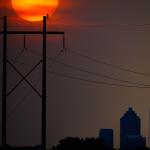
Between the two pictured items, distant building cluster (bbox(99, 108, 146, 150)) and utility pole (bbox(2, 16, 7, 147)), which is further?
distant building cluster (bbox(99, 108, 146, 150))

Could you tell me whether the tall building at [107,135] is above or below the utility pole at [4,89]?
below

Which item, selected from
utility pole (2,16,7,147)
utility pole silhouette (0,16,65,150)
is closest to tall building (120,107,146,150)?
utility pole silhouette (0,16,65,150)

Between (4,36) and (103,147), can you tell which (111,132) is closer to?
(103,147)

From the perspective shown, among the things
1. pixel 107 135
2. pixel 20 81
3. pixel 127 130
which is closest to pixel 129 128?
pixel 127 130

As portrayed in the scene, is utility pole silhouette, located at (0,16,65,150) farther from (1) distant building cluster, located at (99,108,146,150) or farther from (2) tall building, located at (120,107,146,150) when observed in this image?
(2) tall building, located at (120,107,146,150)

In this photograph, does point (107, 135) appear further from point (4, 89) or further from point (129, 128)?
point (4, 89)

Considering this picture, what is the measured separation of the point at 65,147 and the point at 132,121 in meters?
0.76

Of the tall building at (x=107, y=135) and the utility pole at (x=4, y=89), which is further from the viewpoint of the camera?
the tall building at (x=107, y=135)

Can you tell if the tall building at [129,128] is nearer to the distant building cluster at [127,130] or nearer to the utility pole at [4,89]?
the distant building cluster at [127,130]

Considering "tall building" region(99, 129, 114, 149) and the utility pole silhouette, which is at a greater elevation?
the utility pole silhouette

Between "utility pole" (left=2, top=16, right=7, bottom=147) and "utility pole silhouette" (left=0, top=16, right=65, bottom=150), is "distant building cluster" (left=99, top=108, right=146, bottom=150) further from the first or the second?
"utility pole" (left=2, top=16, right=7, bottom=147)

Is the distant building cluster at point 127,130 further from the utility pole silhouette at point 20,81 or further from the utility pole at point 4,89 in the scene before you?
the utility pole at point 4,89

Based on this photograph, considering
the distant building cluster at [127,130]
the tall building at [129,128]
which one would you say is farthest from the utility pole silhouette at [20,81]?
the tall building at [129,128]

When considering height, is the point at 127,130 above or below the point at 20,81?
below
